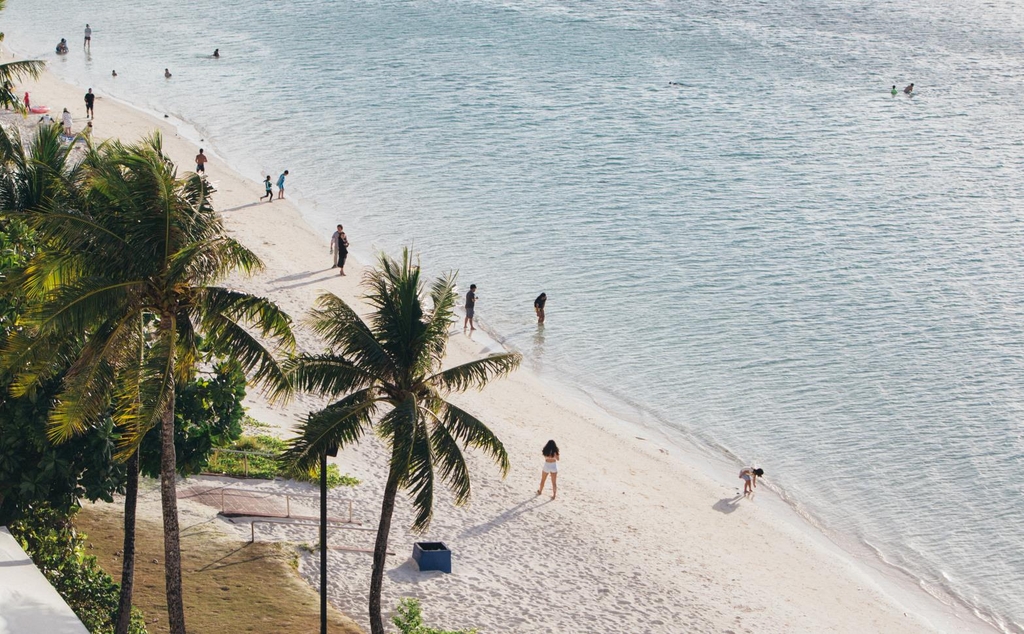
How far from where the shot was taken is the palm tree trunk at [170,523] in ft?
46.9

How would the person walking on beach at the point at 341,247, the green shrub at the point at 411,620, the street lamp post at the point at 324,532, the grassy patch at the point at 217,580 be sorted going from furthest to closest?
the person walking on beach at the point at 341,247, the green shrub at the point at 411,620, the grassy patch at the point at 217,580, the street lamp post at the point at 324,532

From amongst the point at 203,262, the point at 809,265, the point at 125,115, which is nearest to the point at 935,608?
the point at 203,262

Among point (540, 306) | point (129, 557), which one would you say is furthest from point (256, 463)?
point (540, 306)

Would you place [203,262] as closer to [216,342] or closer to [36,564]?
[216,342]

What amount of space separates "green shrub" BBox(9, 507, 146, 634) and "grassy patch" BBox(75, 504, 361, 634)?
2.44 ft

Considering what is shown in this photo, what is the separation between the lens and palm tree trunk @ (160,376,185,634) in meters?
14.3

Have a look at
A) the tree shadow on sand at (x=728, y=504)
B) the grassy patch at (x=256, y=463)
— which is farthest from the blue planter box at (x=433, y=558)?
the tree shadow on sand at (x=728, y=504)

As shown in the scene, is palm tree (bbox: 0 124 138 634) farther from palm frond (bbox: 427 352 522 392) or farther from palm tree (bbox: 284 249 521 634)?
palm frond (bbox: 427 352 522 392)

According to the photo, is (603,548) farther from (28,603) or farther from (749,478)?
(28,603)

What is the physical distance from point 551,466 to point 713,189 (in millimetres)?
29600

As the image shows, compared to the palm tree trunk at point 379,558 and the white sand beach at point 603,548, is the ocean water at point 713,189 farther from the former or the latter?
the palm tree trunk at point 379,558

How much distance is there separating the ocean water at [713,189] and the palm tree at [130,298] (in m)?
17.9

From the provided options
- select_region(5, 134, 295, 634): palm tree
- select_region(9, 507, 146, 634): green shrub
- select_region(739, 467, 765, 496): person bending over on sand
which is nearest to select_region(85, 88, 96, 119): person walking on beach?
select_region(739, 467, 765, 496): person bending over on sand

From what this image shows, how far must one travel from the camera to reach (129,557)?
15023mm
